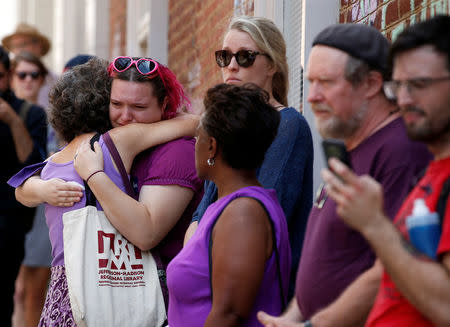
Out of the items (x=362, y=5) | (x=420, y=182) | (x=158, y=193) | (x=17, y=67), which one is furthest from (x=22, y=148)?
(x=420, y=182)

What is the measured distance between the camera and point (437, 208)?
1870mm

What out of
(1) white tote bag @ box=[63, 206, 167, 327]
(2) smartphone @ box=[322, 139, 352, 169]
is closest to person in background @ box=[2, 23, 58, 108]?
(1) white tote bag @ box=[63, 206, 167, 327]

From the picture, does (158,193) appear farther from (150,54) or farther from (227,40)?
(150,54)

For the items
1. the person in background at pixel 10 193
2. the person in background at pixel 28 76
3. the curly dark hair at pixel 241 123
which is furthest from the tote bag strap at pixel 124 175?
the person in background at pixel 28 76

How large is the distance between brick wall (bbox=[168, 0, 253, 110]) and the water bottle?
3549 millimetres

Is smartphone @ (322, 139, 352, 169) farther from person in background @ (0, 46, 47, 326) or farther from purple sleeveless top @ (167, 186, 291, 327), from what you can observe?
person in background @ (0, 46, 47, 326)

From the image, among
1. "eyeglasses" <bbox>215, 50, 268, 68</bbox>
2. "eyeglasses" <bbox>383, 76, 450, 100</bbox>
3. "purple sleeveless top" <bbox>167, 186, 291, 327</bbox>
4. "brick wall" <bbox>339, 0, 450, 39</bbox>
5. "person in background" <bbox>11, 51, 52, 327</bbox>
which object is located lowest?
"person in background" <bbox>11, 51, 52, 327</bbox>

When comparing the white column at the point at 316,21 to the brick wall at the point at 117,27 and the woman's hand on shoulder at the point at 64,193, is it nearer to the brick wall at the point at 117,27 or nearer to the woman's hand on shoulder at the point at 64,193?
the woman's hand on shoulder at the point at 64,193

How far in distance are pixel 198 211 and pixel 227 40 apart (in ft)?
2.66

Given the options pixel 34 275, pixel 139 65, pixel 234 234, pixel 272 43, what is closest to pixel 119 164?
pixel 139 65

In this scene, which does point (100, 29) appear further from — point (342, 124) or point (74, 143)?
point (342, 124)

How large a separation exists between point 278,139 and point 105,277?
0.91m

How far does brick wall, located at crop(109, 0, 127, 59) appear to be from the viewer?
1038 centimetres

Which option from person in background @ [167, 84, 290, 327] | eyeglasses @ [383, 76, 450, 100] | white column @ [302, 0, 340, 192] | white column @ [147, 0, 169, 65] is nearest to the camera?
eyeglasses @ [383, 76, 450, 100]
